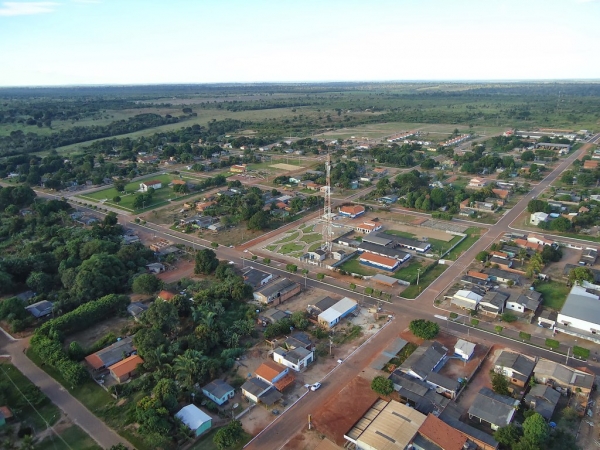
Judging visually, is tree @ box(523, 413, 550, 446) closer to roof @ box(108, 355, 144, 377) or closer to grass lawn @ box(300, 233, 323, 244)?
roof @ box(108, 355, 144, 377)

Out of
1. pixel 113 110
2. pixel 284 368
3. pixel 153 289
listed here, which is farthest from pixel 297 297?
pixel 113 110

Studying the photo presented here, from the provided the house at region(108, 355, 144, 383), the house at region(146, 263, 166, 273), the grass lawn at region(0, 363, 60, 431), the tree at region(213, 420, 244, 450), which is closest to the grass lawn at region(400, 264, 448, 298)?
the tree at region(213, 420, 244, 450)

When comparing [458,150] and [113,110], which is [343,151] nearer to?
[458,150]

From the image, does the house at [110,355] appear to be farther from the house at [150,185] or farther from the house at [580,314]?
the house at [150,185]

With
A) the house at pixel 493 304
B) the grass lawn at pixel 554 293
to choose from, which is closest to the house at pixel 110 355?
the house at pixel 493 304

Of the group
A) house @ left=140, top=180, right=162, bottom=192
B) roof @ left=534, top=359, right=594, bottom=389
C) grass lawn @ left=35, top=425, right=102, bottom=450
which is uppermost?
house @ left=140, top=180, right=162, bottom=192

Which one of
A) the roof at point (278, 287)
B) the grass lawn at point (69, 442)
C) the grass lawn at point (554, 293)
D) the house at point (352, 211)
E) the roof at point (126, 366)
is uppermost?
the house at point (352, 211)
